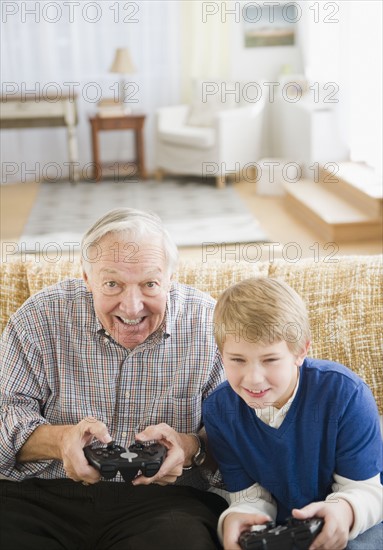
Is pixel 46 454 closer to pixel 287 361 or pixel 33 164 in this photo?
pixel 287 361

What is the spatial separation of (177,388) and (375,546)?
437 millimetres

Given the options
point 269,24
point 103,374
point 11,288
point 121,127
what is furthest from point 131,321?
point 269,24

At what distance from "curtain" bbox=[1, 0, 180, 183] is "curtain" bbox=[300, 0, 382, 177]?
1138mm

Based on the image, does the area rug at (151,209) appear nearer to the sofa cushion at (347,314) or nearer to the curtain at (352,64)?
the curtain at (352,64)

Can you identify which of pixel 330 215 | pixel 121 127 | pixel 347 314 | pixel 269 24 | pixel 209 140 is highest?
pixel 269 24

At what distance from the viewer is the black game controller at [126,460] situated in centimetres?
126

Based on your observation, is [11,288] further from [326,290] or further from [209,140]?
[209,140]

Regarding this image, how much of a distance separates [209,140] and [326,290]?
3.97 meters

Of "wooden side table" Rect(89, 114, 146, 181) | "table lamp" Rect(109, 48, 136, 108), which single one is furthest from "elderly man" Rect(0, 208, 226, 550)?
"table lamp" Rect(109, 48, 136, 108)

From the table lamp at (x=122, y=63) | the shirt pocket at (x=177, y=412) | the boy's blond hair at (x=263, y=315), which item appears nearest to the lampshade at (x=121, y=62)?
the table lamp at (x=122, y=63)

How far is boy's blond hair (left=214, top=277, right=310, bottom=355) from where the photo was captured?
1.24 meters

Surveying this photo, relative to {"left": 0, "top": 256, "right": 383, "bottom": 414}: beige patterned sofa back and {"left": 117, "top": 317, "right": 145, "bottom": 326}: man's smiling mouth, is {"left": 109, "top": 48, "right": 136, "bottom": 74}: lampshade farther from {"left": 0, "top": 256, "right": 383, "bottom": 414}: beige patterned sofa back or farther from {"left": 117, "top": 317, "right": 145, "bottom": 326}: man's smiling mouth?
{"left": 117, "top": 317, "right": 145, "bottom": 326}: man's smiling mouth

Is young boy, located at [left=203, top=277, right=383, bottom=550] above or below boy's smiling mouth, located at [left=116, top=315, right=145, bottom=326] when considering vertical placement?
below

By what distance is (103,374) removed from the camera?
1.47m
